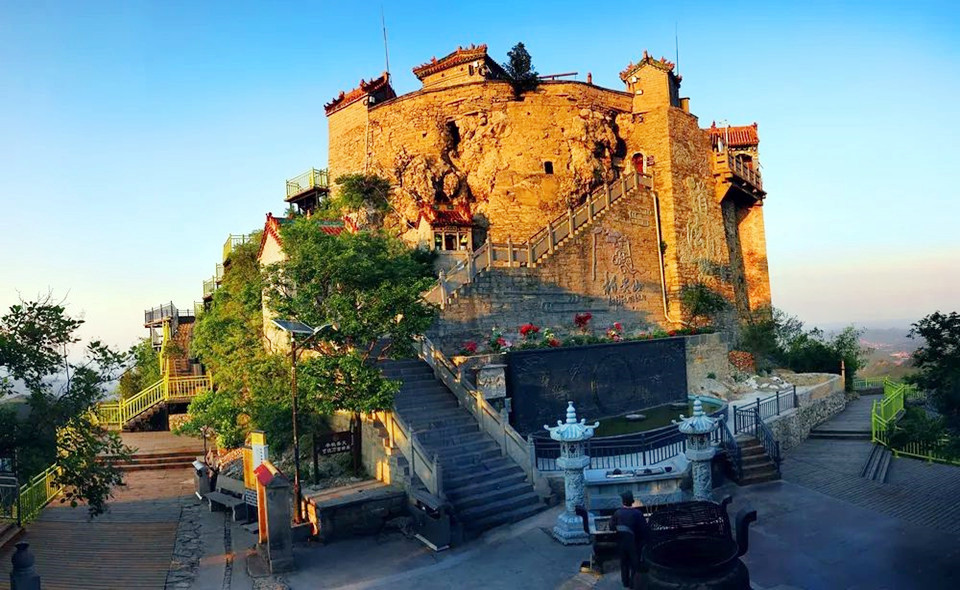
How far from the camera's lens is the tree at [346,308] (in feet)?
42.0

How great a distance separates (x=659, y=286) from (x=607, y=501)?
15.5m

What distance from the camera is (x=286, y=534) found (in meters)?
10.4

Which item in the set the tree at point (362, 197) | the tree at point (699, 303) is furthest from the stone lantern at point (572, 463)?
the tree at point (362, 197)

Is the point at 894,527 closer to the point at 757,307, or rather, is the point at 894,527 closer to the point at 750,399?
the point at 750,399

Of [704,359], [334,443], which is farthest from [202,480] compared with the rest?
[704,359]

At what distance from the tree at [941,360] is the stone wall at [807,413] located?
7113 mm

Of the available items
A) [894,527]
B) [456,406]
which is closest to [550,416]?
[456,406]

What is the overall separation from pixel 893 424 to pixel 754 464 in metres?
6.27

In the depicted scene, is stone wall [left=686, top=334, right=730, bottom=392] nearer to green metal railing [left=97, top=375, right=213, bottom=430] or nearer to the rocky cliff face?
the rocky cliff face

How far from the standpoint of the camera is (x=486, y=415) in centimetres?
1472

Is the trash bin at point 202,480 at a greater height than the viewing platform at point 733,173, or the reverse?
the viewing platform at point 733,173

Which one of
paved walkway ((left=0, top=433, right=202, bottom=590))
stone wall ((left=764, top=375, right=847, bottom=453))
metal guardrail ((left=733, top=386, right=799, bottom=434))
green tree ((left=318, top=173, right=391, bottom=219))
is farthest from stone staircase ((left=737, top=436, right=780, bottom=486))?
green tree ((left=318, top=173, right=391, bottom=219))

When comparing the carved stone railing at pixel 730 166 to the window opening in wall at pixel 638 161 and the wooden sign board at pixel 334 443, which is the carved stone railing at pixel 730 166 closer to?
the window opening in wall at pixel 638 161

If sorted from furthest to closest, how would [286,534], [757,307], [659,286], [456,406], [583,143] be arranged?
[757,307]
[583,143]
[659,286]
[456,406]
[286,534]
